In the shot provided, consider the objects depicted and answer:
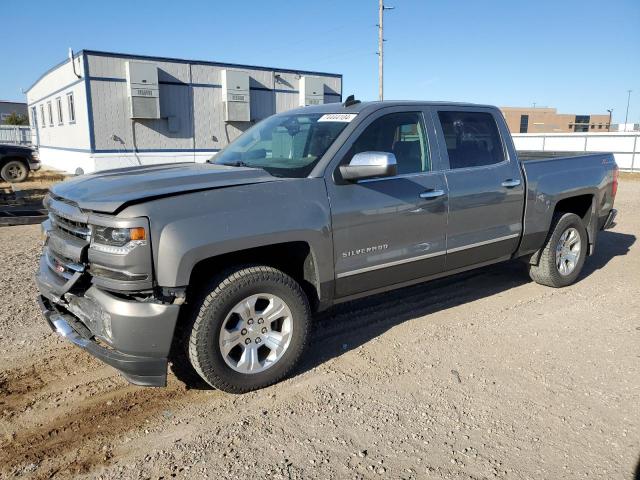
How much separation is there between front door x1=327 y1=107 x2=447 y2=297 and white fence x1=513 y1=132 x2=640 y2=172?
66.6ft

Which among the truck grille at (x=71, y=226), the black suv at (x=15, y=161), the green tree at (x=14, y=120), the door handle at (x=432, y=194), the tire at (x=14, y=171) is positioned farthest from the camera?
the green tree at (x=14, y=120)

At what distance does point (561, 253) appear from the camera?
19.2 ft

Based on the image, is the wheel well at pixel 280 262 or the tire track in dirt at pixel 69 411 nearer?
the tire track in dirt at pixel 69 411

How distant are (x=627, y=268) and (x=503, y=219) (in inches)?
119

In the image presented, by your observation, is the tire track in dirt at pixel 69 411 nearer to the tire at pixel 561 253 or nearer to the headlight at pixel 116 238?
the headlight at pixel 116 238

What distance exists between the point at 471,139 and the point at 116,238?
329 centimetres

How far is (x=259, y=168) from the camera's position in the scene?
397cm

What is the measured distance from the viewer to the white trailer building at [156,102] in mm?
18625

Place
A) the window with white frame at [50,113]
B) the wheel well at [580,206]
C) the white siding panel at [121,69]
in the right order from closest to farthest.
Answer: the wheel well at [580,206] < the white siding panel at [121,69] < the window with white frame at [50,113]

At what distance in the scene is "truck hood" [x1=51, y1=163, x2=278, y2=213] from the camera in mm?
3092

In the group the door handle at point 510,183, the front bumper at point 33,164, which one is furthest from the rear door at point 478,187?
the front bumper at point 33,164

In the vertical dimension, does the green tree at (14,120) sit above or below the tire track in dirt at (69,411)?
above

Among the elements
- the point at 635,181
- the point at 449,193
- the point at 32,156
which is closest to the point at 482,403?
the point at 449,193

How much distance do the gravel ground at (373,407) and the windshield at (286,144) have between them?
1.51 meters
